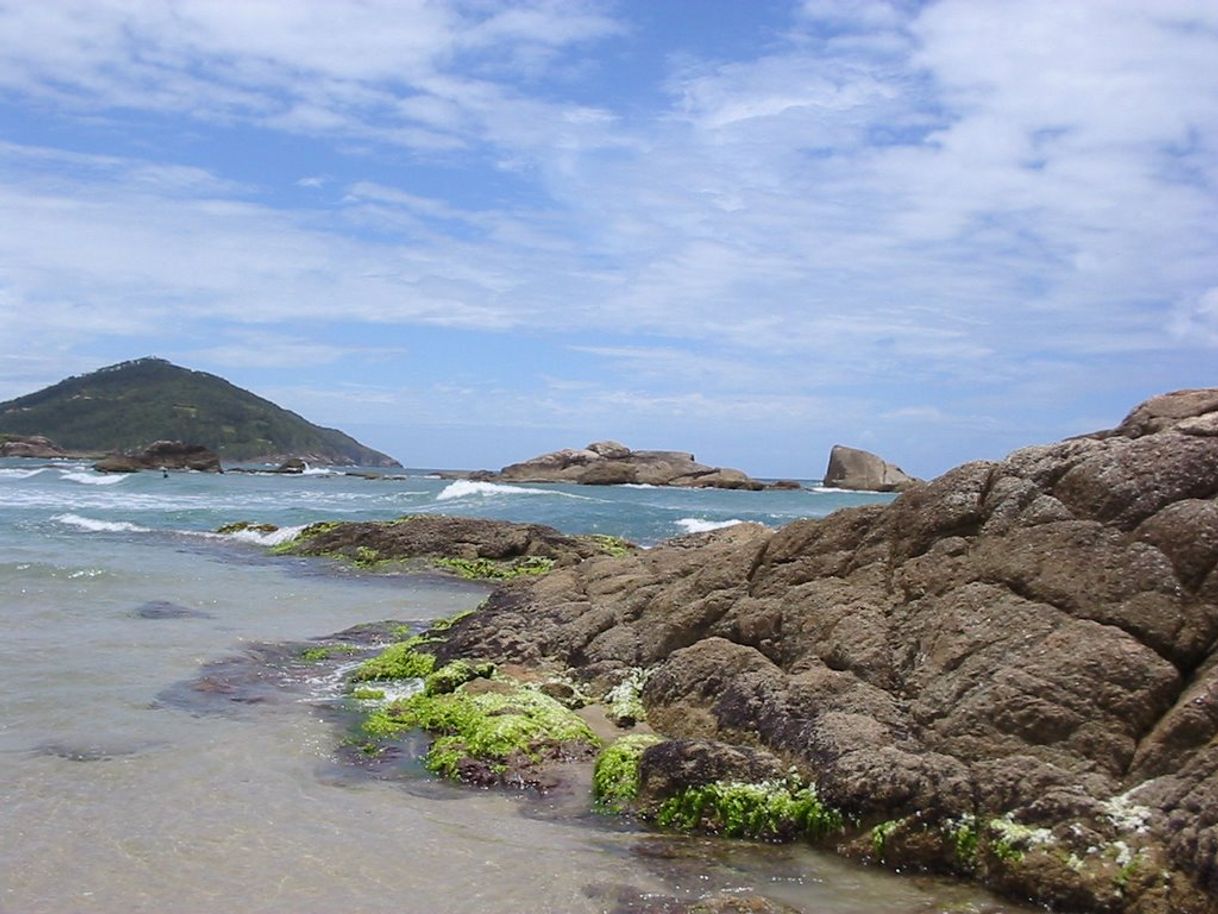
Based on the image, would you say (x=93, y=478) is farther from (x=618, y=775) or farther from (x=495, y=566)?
(x=618, y=775)

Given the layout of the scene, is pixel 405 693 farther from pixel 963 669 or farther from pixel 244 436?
pixel 244 436

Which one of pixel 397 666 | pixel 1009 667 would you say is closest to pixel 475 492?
pixel 397 666

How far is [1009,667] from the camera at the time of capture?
719 cm

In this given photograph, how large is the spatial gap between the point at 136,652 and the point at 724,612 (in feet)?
24.1

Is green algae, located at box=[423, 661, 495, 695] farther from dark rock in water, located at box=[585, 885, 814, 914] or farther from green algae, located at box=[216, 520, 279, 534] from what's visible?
green algae, located at box=[216, 520, 279, 534]

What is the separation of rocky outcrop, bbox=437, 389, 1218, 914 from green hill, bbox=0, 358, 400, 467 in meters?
150

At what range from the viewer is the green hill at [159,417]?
155375 mm

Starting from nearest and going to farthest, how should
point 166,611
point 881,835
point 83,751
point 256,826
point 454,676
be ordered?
point 881,835, point 256,826, point 83,751, point 454,676, point 166,611

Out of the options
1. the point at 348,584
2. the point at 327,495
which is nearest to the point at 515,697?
the point at 348,584

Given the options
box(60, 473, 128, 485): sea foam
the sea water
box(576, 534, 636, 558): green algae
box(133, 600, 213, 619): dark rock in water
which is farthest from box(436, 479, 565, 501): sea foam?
the sea water

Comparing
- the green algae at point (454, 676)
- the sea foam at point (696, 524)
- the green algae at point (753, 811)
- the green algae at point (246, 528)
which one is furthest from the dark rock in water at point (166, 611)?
the sea foam at point (696, 524)

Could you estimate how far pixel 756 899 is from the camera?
5836 mm

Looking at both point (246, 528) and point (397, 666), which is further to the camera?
point (246, 528)

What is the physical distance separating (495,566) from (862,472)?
68.0 m
